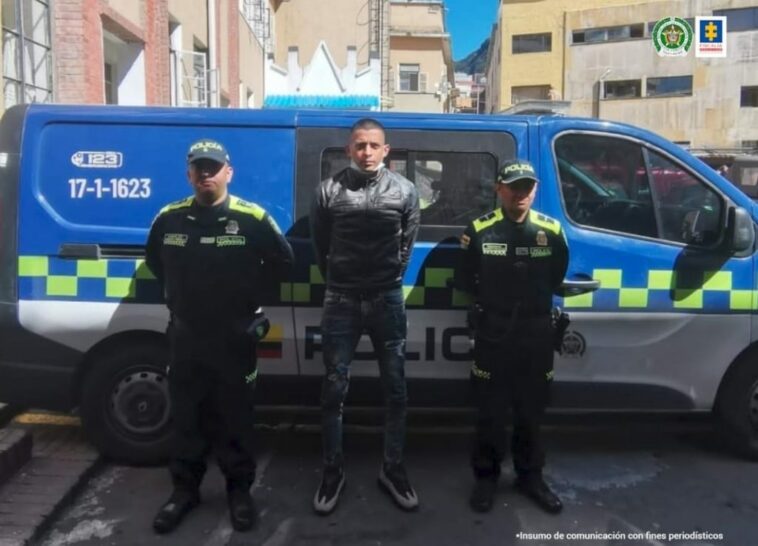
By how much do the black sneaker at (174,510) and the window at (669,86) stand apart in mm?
44097

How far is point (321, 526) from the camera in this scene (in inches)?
142

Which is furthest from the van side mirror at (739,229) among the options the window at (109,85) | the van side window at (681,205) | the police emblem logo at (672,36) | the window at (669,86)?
the window at (669,86)

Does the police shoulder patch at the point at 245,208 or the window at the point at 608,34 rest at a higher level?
the window at the point at 608,34

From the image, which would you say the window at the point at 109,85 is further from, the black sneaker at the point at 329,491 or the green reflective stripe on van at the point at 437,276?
the black sneaker at the point at 329,491

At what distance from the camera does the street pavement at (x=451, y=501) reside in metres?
3.52

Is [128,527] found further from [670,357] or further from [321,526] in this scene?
[670,357]

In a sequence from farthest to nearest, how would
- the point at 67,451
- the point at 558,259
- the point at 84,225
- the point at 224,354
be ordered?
the point at 67,451 < the point at 84,225 < the point at 558,259 < the point at 224,354

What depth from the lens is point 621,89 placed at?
145ft

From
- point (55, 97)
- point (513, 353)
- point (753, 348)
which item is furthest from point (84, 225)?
point (55, 97)

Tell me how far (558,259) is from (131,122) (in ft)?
7.92

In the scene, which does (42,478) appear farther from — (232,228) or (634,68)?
(634,68)

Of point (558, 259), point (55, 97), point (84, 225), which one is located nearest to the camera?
point (558, 259)

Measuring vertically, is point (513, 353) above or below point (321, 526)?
above

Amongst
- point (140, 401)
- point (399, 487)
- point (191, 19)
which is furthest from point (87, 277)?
point (191, 19)
